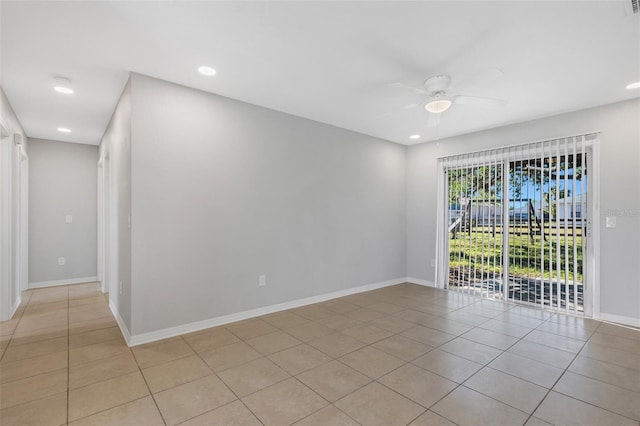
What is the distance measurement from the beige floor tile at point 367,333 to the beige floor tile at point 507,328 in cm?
120

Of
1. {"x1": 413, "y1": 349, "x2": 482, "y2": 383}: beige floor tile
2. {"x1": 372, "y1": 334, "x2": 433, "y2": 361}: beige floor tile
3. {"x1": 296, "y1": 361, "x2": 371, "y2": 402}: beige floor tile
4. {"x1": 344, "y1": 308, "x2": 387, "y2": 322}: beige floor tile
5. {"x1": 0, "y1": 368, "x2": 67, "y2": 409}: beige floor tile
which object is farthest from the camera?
{"x1": 344, "y1": 308, "x2": 387, "y2": 322}: beige floor tile

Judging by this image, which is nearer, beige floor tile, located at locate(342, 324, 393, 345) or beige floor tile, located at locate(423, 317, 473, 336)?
beige floor tile, located at locate(342, 324, 393, 345)

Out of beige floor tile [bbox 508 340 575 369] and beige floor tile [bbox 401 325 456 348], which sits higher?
beige floor tile [bbox 401 325 456 348]

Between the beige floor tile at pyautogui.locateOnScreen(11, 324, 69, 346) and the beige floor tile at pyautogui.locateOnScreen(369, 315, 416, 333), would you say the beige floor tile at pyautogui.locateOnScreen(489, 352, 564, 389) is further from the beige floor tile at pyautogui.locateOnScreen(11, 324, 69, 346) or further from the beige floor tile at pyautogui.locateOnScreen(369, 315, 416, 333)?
the beige floor tile at pyautogui.locateOnScreen(11, 324, 69, 346)

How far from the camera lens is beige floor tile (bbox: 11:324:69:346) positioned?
9.84 ft

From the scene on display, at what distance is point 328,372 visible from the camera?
96.3 inches

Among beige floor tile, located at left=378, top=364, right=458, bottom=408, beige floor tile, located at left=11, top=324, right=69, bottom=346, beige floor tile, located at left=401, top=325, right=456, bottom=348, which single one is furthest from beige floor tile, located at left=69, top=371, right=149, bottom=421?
beige floor tile, located at left=401, top=325, right=456, bottom=348

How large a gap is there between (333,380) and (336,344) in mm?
663

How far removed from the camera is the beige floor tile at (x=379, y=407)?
6.16 feet

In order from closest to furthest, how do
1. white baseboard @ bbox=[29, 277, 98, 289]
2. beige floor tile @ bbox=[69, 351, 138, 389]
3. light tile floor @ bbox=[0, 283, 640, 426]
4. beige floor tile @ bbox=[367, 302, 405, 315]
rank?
light tile floor @ bbox=[0, 283, 640, 426]
beige floor tile @ bbox=[69, 351, 138, 389]
beige floor tile @ bbox=[367, 302, 405, 315]
white baseboard @ bbox=[29, 277, 98, 289]

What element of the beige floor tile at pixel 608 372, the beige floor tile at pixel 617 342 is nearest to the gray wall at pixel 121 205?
the beige floor tile at pixel 608 372

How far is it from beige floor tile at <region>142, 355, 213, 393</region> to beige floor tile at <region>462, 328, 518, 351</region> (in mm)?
2581

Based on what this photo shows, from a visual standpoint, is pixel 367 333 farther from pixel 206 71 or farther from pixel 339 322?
pixel 206 71

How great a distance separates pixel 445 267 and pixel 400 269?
807 mm
